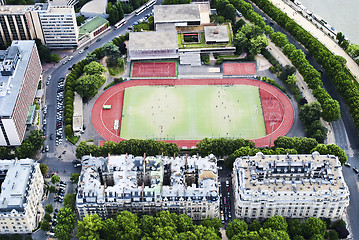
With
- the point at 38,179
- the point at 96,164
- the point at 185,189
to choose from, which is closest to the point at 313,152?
the point at 185,189

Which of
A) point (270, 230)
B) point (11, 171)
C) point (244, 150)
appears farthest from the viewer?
point (244, 150)

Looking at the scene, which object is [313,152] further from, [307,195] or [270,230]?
[270,230]

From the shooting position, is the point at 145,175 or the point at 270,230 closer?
the point at 270,230

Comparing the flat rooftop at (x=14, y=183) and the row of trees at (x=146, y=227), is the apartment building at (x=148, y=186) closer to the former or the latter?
the row of trees at (x=146, y=227)

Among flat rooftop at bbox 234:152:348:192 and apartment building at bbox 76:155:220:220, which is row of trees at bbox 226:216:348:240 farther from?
apartment building at bbox 76:155:220:220

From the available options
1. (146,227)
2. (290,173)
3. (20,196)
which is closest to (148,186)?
(146,227)
